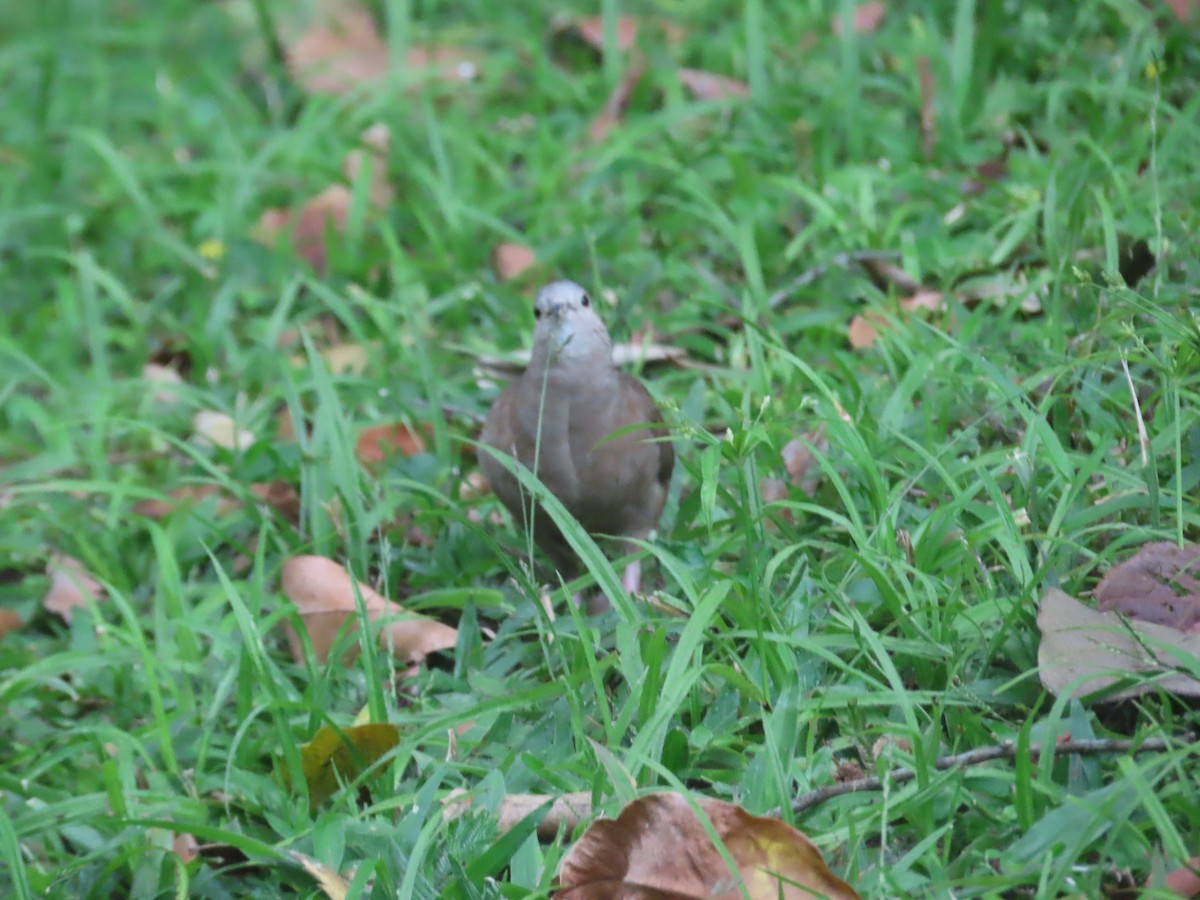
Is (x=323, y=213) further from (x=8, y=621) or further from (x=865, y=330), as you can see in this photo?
(x=865, y=330)

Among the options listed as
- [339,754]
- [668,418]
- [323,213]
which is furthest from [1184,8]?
[339,754]

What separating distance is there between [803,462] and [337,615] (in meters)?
1.18

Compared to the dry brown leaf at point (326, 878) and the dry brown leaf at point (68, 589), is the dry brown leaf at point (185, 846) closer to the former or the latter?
the dry brown leaf at point (326, 878)

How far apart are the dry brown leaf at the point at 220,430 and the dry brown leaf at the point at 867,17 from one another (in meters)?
2.69

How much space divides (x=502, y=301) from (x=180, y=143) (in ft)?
7.01

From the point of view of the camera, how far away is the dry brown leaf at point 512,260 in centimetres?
500

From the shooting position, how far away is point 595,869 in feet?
7.80

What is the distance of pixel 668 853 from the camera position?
2.37m

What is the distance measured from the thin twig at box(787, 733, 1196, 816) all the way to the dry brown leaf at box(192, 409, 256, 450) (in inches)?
93.9

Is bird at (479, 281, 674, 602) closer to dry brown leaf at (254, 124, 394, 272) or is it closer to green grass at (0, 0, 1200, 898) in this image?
green grass at (0, 0, 1200, 898)

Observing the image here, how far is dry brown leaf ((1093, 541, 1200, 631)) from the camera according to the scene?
2570 millimetres

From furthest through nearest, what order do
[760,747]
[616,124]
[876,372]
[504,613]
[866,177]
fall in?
1. [616,124]
2. [866,177]
3. [876,372]
4. [504,613]
5. [760,747]

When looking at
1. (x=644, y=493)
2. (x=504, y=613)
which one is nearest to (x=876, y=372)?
(x=644, y=493)

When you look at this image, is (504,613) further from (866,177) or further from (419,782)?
(866,177)
